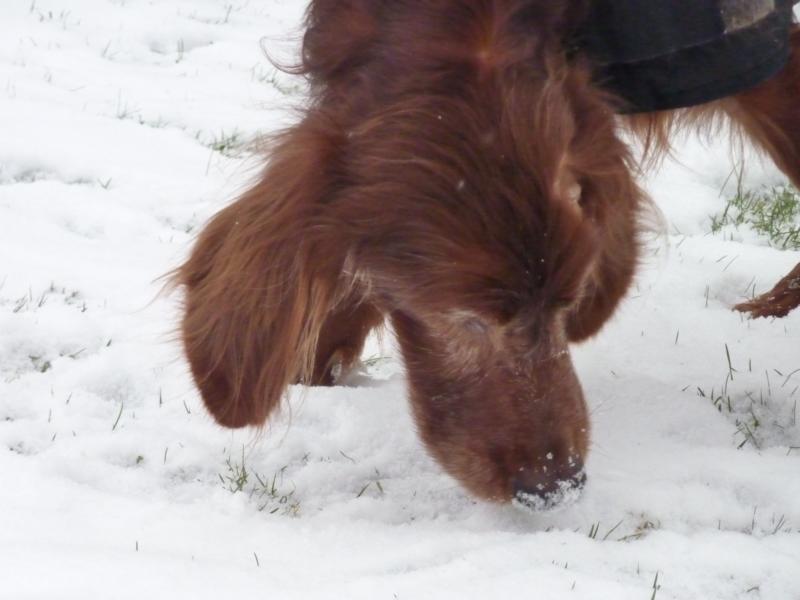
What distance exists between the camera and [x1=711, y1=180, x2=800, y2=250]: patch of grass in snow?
4.94m

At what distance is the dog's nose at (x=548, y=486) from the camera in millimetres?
2748

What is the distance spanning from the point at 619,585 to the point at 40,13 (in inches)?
220

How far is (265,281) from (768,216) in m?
3.05

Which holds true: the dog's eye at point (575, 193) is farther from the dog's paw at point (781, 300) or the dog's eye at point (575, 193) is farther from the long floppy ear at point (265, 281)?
the dog's paw at point (781, 300)

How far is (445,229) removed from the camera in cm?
254

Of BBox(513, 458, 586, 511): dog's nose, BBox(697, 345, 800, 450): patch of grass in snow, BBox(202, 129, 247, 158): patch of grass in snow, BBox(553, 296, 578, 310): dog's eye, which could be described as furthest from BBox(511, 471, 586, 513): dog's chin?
BBox(202, 129, 247, 158): patch of grass in snow

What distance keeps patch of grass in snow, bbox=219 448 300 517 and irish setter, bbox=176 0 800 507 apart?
0.19 meters

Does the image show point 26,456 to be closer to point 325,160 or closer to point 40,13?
point 325,160

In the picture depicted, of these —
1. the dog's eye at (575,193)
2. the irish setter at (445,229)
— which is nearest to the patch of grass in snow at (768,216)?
the irish setter at (445,229)

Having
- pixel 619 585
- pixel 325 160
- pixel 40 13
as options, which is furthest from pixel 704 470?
pixel 40 13

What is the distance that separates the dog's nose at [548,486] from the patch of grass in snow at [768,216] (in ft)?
8.21

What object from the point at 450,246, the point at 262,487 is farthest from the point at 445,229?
the point at 262,487

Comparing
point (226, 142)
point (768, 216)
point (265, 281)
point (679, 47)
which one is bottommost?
point (226, 142)

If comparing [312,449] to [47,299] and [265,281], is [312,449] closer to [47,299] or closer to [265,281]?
[265,281]
